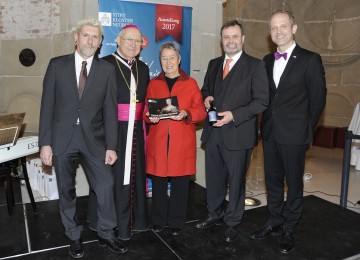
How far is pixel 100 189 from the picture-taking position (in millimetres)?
2848

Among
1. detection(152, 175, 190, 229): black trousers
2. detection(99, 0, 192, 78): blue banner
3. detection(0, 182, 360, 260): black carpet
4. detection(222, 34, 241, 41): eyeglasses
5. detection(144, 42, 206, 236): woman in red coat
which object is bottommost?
detection(0, 182, 360, 260): black carpet

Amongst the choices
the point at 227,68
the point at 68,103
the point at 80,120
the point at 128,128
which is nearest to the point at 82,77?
the point at 68,103

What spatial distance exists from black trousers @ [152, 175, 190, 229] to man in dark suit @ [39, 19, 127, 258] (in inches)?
18.7

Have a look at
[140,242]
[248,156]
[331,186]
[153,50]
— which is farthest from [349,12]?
[140,242]

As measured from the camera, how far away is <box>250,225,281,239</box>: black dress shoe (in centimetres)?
323

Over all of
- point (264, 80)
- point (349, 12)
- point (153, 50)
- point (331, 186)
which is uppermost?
point (349, 12)

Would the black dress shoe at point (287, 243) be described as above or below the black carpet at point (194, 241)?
above

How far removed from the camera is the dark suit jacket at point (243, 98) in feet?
9.76

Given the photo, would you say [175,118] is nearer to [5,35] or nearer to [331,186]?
[331,186]

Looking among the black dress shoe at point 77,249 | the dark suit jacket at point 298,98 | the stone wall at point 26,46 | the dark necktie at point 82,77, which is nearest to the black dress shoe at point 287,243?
the dark suit jacket at point 298,98

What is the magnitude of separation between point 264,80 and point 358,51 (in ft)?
22.0

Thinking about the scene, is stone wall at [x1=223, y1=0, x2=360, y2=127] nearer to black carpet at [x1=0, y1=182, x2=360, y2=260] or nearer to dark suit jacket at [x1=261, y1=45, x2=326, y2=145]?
black carpet at [x1=0, y1=182, x2=360, y2=260]

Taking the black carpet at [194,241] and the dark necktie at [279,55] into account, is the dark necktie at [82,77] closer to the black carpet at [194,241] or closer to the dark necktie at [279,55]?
the black carpet at [194,241]

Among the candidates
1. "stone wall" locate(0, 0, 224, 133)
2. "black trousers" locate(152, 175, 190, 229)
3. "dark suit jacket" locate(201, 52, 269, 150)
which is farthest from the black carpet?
"stone wall" locate(0, 0, 224, 133)
